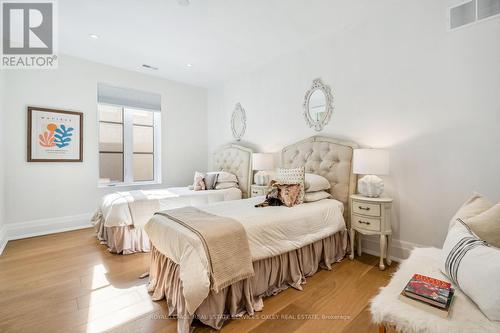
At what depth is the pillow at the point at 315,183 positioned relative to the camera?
2.67 m

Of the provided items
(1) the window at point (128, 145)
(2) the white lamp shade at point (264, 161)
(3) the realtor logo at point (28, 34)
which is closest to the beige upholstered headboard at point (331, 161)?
(2) the white lamp shade at point (264, 161)

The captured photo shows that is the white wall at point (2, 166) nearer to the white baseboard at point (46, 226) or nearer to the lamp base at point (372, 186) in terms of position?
the white baseboard at point (46, 226)

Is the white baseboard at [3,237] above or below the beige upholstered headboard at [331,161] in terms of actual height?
below

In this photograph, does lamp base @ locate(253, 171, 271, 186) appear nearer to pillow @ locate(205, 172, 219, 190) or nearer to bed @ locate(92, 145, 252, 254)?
bed @ locate(92, 145, 252, 254)

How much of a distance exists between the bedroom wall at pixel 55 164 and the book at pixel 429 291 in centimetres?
439

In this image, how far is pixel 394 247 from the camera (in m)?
2.58

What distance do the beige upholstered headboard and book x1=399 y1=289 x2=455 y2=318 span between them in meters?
1.79

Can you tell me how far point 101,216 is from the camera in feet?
10.6

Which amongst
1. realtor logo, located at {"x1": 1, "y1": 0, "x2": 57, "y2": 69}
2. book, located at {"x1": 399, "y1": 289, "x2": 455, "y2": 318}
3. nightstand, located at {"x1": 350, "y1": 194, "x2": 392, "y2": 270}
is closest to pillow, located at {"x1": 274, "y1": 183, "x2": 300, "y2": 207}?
nightstand, located at {"x1": 350, "y1": 194, "x2": 392, "y2": 270}

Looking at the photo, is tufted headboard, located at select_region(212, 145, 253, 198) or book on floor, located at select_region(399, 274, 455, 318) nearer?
book on floor, located at select_region(399, 274, 455, 318)

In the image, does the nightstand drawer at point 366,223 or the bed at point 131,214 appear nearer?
the nightstand drawer at point 366,223

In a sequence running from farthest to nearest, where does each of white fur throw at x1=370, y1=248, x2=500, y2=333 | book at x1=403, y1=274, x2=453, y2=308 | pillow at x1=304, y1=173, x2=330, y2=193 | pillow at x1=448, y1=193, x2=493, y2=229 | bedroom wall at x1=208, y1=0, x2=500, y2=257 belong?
pillow at x1=304, y1=173, x2=330, y2=193 → bedroom wall at x1=208, y1=0, x2=500, y2=257 → pillow at x1=448, y1=193, x2=493, y2=229 → book at x1=403, y1=274, x2=453, y2=308 → white fur throw at x1=370, y1=248, x2=500, y2=333

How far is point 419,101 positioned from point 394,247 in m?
1.60

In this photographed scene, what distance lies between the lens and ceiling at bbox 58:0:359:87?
2.44 m
